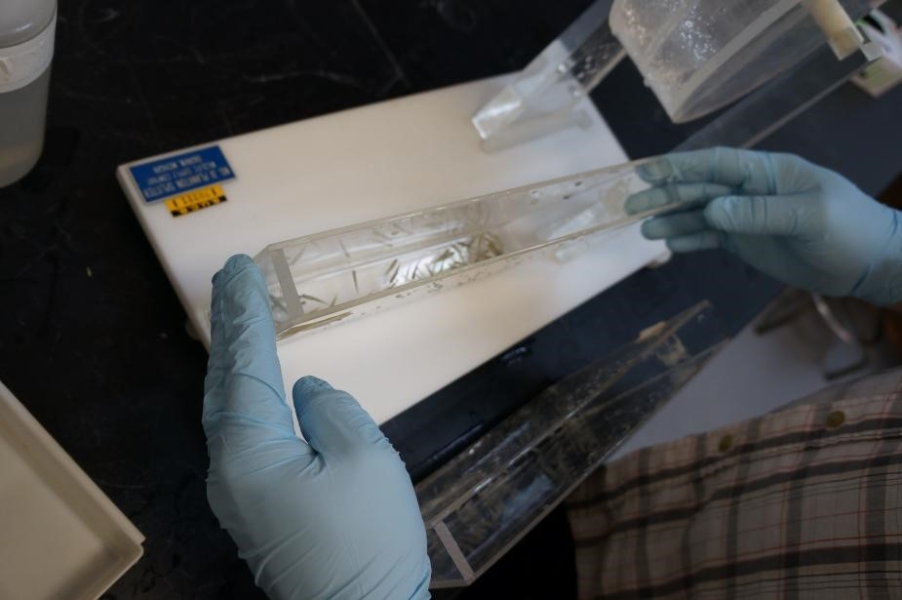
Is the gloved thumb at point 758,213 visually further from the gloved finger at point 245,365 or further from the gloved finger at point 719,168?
the gloved finger at point 245,365

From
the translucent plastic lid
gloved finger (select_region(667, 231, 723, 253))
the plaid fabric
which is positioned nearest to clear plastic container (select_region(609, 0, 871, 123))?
gloved finger (select_region(667, 231, 723, 253))

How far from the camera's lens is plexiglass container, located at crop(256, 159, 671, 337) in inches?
34.9

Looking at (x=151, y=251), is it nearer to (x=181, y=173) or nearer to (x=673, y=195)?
(x=181, y=173)

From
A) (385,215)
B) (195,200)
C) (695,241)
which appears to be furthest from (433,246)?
(695,241)

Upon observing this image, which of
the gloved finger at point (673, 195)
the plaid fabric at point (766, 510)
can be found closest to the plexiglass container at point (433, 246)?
the gloved finger at point (673, 195)

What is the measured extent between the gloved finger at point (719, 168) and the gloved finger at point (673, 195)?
0.04 feet

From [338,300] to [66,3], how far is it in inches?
26.7

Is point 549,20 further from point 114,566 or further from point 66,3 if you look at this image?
point 114,566

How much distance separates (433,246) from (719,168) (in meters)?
0.49

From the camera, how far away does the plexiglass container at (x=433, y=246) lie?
888 mm

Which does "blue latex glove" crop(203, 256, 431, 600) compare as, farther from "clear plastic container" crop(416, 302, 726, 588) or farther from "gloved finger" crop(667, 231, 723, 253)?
"gloved finger" crop(667, 231, 723, 253)

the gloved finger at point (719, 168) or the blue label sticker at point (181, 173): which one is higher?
the blue label sticker at point (181, 173)

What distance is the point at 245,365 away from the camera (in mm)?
766

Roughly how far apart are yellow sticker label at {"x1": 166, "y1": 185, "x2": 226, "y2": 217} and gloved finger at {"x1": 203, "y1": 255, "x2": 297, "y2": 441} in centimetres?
19
